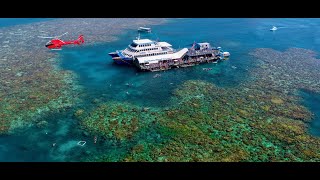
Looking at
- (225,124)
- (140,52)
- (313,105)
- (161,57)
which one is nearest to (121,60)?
(140,52)

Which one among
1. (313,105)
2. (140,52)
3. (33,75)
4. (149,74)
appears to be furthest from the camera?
(140,52)

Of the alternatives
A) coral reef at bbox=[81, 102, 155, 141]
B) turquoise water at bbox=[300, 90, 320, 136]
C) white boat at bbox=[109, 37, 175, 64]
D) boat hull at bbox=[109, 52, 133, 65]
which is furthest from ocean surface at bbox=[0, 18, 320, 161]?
white boat at bbox=[109, 37, 175, 64]

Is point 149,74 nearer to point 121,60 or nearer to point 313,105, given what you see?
point 121,60

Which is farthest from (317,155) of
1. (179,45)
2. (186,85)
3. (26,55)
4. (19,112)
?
(26,55)

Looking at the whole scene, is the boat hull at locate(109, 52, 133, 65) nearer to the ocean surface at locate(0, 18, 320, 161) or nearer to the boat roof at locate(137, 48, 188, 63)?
the ocean surface at locate(0, 18, 320, 161)

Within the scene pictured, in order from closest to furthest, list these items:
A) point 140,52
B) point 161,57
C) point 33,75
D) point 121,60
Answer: point 33,75, point 121,60, point 161,57, point 140,52

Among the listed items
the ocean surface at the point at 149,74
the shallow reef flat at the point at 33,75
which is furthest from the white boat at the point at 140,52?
the shallow reef flat at the point at 33,75

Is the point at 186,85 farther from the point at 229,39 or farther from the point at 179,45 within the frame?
the point at 229,39

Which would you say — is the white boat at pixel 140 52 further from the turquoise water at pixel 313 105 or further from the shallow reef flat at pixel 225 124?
the turquoise water at pixel 313 105
